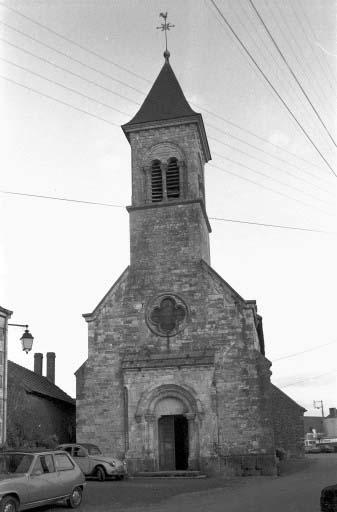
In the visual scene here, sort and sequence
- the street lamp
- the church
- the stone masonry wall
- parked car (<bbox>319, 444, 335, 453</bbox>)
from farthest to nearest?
parked car (<bbox>319, 444, 335, 453</bbox>)
the stone masonry wall
the church
the street lamp

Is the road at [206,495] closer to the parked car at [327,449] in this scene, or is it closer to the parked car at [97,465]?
the parked car at [97,465]

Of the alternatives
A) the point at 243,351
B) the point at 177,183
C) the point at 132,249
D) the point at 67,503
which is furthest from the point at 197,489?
the point at 177,183

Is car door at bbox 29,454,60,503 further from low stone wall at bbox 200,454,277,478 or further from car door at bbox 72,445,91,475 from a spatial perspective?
low stone wall at bbox 200,454,277,478

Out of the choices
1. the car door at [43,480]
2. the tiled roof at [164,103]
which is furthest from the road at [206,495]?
the tiled roof at [164,103]

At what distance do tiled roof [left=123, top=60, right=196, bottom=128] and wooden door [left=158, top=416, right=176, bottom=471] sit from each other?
46.3 ft

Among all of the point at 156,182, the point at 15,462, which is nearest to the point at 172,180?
the point at 156,182

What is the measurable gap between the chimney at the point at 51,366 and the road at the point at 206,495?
1882 centimetres

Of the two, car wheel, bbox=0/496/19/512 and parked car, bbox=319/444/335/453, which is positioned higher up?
car wheel, bbox=0/496/19/512

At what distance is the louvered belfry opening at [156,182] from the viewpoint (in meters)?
29.5

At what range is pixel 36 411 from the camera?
30.2 m

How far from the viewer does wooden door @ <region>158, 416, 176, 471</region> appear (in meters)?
25.5

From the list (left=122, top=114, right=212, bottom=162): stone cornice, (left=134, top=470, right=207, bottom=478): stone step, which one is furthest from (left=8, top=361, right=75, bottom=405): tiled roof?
(left=122, top=114, right=212, bottom=162): stone cornice

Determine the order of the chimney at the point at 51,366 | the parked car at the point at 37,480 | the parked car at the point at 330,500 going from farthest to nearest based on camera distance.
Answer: the chimney at the point at 51,366, the parked car at the point at 37,480, the parked car at the point at 330,500

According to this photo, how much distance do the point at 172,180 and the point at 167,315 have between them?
22.0ft
